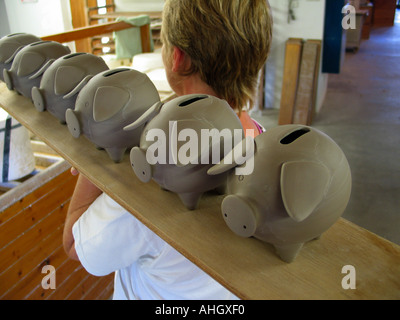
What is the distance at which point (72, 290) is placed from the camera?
1766mm

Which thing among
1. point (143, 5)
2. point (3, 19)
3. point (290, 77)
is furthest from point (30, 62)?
point (143, 5)

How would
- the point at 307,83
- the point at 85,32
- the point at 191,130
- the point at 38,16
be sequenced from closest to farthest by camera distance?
1. the point at 191,130
2. the point at 85,32
3. the point at 38,16
4. the point at 307,83

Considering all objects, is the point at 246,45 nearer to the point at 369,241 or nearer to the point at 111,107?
the point at 111,107

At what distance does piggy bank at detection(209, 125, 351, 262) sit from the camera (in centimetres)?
49

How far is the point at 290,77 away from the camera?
3.73 m

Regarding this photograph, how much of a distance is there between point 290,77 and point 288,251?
134 inches

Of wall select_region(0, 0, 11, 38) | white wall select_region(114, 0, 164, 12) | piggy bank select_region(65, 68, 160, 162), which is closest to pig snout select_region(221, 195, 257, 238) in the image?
piggy bank select_region(65, 68, 160, 162)

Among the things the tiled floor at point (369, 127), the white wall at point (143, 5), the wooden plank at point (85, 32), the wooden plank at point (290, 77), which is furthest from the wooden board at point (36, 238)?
the white wall at point (143, 5)

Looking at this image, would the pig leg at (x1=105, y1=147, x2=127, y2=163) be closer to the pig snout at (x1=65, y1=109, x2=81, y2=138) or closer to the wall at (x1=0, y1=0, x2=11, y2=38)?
the pig snout at (x1=65, y1=109, x2=81, y2=138)

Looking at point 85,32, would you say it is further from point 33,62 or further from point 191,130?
point 191,130

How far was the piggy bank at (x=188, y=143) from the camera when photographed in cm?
59

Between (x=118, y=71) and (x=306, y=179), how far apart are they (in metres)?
0.48

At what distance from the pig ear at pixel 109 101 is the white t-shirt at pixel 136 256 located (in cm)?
20

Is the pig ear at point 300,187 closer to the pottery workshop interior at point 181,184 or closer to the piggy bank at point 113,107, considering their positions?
the pottery workshop interior at point 181,184
